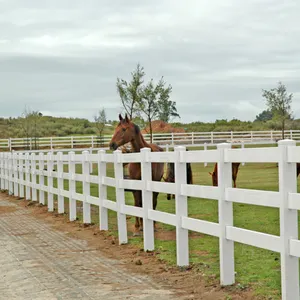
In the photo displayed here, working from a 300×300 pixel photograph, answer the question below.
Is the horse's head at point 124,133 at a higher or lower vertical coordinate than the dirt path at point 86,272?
higher

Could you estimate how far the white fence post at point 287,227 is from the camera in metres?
6.00

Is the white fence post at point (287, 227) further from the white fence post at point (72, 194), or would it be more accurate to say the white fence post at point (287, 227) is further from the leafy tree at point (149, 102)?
the leafy tree at point (149, 102)

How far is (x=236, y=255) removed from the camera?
920 centimetres

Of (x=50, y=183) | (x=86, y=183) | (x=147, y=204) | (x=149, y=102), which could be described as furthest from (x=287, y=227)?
(x=149, y=102)

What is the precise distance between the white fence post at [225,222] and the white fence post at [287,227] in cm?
119

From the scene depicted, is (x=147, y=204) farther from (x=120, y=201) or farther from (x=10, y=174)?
(x=10, y=174)

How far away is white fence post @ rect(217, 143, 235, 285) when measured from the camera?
7.17 meters

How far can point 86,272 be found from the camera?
332 inches

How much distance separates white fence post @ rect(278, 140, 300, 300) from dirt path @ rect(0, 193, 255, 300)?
0.73 metres

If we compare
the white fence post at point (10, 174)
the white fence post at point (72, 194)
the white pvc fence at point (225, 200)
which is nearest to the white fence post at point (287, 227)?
the white pvc fence at point (225, 200)

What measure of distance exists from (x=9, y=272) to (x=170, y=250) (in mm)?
2556

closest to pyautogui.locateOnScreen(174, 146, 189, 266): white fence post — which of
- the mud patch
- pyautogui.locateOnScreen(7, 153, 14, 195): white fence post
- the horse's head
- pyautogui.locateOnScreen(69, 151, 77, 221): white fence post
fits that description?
the horse's head

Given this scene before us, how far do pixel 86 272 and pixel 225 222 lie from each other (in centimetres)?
220

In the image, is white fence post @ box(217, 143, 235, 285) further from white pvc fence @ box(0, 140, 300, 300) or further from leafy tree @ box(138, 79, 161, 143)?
leafy tree @ box(138, 79, 161, 143)
